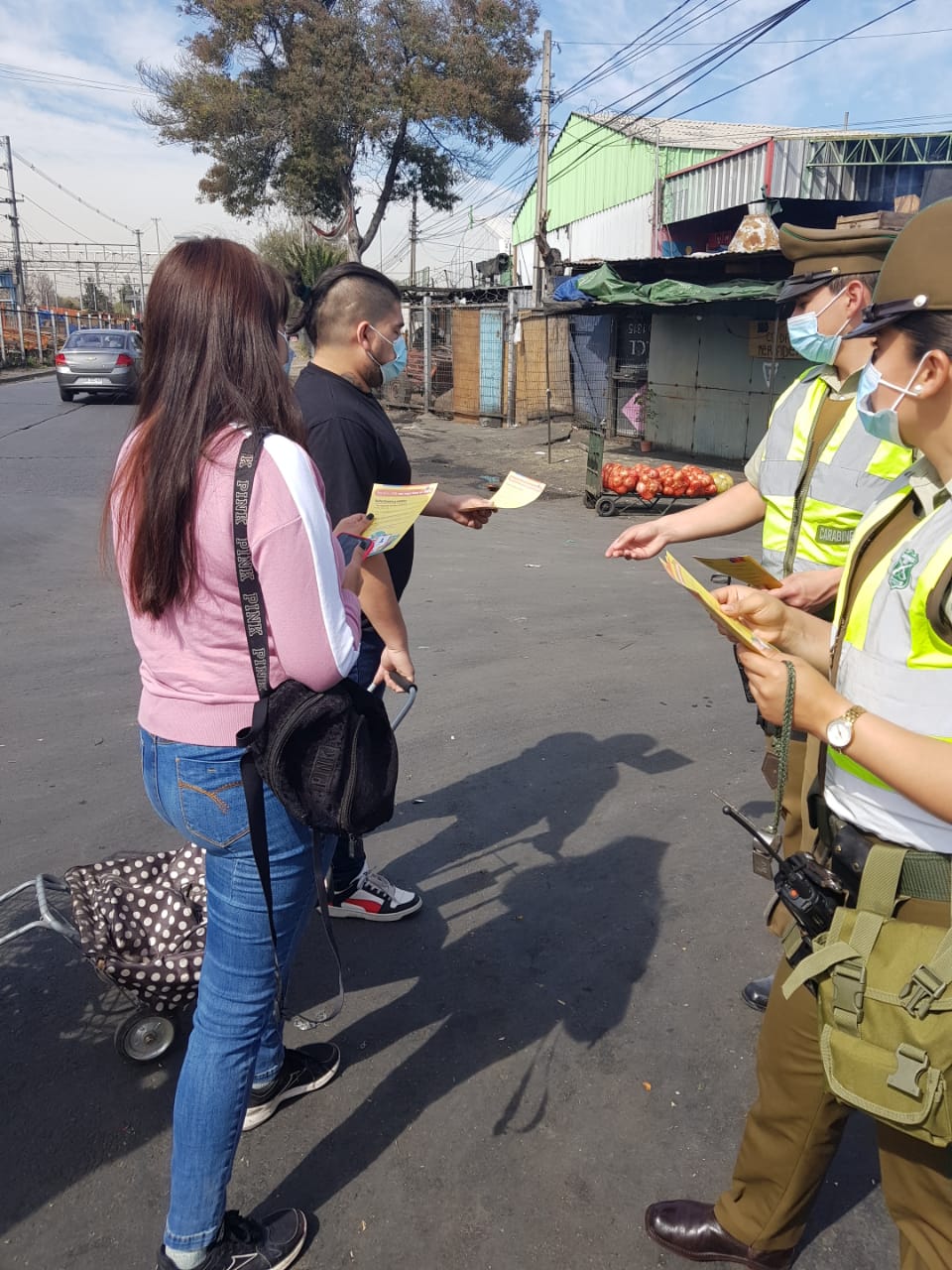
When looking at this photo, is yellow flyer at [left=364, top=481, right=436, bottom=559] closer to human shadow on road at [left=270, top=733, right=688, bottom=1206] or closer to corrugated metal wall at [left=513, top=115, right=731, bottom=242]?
human shadow on road at [left=270, top=733, right=688, bottom=1206]

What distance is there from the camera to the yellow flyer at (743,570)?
6.35 feet

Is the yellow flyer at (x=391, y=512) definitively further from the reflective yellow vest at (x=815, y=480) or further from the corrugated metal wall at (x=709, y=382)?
the corrugated metal wall at (x=709, y=382)

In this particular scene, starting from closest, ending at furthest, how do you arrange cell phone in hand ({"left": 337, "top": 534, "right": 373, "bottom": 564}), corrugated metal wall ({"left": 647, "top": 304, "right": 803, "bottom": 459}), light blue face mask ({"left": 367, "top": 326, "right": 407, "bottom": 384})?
cell phone in hand ({"left": 337, "top": 534, "right": 373, "bottom": 564}) → light blue face mask ({"left": 367, "top": 326, "right": 407, "bottom": 384}) → corrugated metal wall ({"left": 647, "top": 304, "right": 803, "bottom": 459})


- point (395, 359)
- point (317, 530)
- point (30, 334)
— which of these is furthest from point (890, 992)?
point (30, 334)

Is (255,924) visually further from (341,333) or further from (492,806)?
(492,806)

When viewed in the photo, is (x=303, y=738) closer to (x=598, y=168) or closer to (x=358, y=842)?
(x=358, y=842)

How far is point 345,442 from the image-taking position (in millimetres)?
2766

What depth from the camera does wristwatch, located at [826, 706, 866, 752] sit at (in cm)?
150

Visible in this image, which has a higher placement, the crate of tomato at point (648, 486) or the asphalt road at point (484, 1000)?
the crate of tomato at point (648, 486)

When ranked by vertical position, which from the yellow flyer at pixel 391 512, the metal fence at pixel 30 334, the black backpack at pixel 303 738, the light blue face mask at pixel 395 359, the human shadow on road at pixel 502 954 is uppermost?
the metal fence at pixel 30 334

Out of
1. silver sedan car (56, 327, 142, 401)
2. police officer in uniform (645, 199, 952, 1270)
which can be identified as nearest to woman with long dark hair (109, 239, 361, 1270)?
police officer in uniform (645, 199, 952, 1270)

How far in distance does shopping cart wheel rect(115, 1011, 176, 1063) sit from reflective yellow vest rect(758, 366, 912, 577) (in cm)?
238

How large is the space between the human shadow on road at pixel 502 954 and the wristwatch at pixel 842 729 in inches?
61.1

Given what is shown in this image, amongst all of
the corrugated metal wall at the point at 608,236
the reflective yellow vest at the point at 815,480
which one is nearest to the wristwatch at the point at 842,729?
the reflective yellow vest at the point at 815,480
